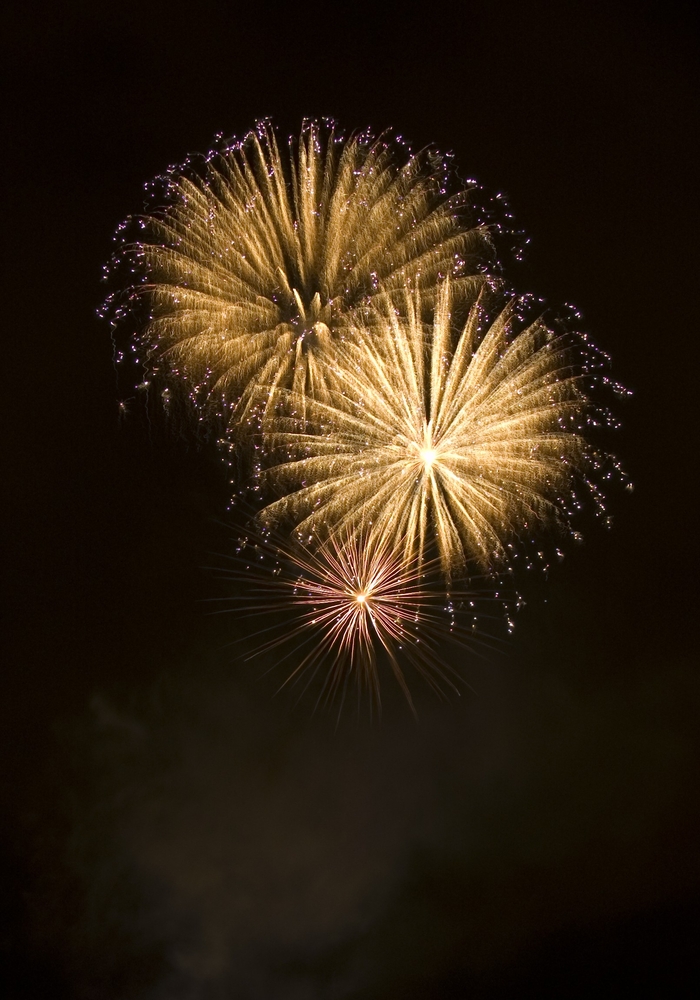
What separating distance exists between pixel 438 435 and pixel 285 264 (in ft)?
5.05

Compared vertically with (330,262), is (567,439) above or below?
below

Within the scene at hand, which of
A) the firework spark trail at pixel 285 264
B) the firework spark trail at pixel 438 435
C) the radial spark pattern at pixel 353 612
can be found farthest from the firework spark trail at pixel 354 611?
the firework spark trail at pixel 285 264

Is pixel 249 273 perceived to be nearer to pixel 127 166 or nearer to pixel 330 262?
pixel 330 262

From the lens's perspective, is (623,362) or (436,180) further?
(623,362)

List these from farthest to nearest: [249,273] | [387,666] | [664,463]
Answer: [664,463]
[387,666]
[249,273]

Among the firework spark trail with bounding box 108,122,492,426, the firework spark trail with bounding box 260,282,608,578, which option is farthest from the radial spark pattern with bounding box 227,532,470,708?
the firework spark trail with bounding box 108,122,492,426

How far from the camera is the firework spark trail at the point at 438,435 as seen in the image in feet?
15.7

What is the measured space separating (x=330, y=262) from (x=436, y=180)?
1171 mm

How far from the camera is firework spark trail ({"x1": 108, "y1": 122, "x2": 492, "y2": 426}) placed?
15.7ft

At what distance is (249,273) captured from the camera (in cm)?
475

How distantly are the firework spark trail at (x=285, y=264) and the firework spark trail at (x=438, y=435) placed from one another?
246mm

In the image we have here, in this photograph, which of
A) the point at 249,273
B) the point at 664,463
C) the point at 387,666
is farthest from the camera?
the point at 664,463

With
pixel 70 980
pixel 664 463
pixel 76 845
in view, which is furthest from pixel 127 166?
pixel 70 980

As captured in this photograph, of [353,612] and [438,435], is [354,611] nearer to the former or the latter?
[353,612]
